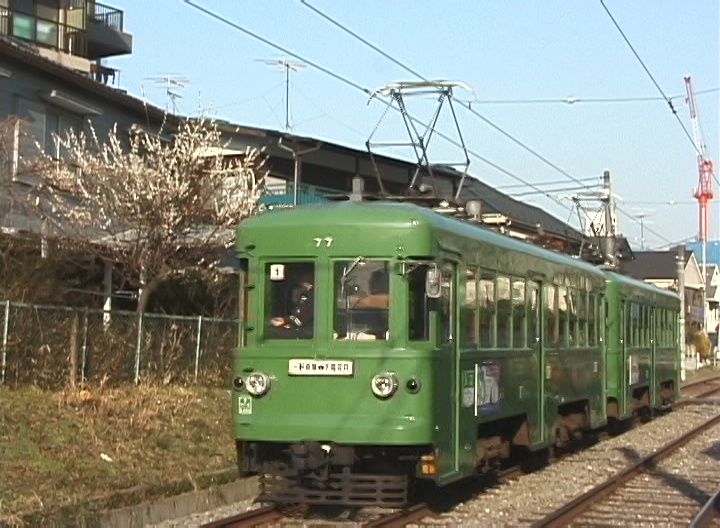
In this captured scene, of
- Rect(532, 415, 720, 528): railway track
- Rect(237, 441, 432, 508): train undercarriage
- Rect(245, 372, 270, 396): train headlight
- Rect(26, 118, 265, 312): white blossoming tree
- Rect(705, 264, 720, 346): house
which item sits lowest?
Rect(532, 415, 720, 528): railway track

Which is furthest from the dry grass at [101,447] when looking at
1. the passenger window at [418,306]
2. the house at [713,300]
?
the house at [713,300]

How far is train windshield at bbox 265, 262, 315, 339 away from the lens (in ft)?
36.4

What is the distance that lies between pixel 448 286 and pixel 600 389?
783 cm

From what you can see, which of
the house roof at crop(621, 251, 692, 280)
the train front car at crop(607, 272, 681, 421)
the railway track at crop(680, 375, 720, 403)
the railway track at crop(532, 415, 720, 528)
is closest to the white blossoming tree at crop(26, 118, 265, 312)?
the train front car at crop(607, 272, 681, 421)

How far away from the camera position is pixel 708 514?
11.5 metres

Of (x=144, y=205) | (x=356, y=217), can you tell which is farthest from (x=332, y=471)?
(x=144, y=205)

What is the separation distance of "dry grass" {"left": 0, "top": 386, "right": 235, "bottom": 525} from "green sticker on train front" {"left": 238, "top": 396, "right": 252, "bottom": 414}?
1258 mm

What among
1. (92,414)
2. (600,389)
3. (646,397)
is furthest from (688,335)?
(92,414)

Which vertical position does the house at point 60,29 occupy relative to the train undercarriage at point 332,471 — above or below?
above

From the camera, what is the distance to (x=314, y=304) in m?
11.0

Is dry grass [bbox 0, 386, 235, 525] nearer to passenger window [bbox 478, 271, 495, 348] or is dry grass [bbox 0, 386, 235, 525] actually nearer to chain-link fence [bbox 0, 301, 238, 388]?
chain-link fence [bbox 0, 301, 238, 388]

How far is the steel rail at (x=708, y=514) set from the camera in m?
10.8

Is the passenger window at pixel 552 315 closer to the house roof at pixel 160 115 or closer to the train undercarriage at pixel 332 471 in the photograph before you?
the house roof at pixel 160 115

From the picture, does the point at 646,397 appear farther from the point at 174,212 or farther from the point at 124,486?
the point at 124,486
